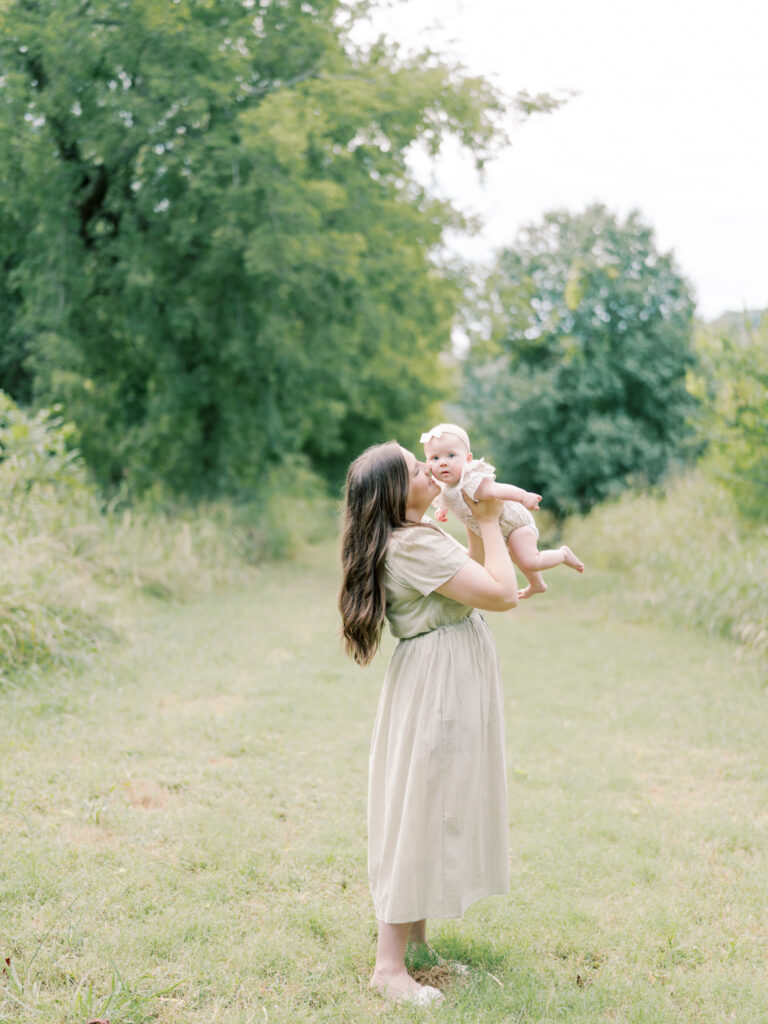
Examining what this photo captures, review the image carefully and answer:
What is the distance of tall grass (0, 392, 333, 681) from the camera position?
6902 millimetres

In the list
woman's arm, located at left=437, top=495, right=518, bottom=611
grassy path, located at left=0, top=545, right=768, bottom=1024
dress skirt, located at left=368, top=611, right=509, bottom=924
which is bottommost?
grassy path, located at left=0, top=545, right=768, bottom=1024

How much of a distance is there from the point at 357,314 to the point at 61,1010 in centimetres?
1129

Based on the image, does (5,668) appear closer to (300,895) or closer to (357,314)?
(300,895)

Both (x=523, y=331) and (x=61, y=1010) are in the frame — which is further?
(x=523, y=331)

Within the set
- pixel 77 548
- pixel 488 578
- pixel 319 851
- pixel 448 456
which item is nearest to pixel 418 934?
pixel 319 851

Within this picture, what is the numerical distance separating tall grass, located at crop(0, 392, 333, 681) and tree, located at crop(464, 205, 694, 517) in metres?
5.15

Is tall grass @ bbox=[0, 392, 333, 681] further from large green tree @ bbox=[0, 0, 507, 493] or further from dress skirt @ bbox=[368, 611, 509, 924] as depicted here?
dress skirt @ bbox=[368, 611, 509, 924]

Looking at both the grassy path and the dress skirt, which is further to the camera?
the grassy path

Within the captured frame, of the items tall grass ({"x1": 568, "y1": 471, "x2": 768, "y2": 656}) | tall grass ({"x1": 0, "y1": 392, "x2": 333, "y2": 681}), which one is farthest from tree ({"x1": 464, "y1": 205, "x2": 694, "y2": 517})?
tall grass ({"x1": 0, "y1": 392, "x2": 333, "y2": 681})

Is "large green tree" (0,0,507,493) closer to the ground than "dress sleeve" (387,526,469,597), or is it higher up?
higher up

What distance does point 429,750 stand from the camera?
301 centimetres

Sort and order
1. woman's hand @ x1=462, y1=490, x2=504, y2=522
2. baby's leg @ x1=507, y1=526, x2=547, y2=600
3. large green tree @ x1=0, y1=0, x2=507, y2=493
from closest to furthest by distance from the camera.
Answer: woman's hand @ x1=462, y1=490, x2=504, y2=522 → baby's leg @ x1=507, y1=526, x2=547, y2=600 → large green tree @ x1=0, y1=0, x2=507, y2=493

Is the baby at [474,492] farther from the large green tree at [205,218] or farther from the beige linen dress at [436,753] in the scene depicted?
the large green tree at [205,218]

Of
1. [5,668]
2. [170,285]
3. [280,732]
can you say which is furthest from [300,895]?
[170,285]
